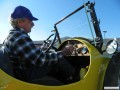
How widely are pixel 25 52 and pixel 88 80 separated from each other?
86 centimetres

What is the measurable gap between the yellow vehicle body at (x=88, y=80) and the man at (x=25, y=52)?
0.24 metres

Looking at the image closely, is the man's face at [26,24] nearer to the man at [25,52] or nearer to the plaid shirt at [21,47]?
the man at [25,52]

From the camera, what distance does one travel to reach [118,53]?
4.21m

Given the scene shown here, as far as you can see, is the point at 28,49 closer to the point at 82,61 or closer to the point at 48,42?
the point at 82,61

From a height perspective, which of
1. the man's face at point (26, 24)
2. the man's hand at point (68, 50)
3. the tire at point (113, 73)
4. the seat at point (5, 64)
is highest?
the man's face at point (26, 24)

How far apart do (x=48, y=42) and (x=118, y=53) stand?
1669 mm

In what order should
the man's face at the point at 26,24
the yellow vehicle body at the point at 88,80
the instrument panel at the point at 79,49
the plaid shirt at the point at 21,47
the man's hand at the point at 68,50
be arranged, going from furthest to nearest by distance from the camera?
the instrument panel at the point at 79,49 → the man's hand at the point at 68,50 → the man's face at the point at 26,24 → the plaid shirt at the point at 21,47 → the yellow vehicle body at the point at 88,80

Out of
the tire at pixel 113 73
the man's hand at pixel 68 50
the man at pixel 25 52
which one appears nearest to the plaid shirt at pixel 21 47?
the man at pixel 25 52

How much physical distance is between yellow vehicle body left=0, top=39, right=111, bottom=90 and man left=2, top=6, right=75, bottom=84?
9.4 inches

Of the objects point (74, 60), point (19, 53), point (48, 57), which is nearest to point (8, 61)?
point (19, 53)

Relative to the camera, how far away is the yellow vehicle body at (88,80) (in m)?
3.32

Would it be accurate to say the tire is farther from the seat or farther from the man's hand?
the seat

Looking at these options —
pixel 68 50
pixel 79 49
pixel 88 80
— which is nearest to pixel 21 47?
pixel 68 50

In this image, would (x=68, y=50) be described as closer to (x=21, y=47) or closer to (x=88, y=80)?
(x=88, y=80)
